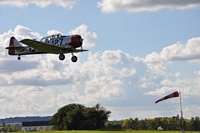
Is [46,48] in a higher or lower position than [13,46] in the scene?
lower

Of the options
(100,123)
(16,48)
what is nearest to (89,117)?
(100,123)

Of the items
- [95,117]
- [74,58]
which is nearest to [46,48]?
[74,58]

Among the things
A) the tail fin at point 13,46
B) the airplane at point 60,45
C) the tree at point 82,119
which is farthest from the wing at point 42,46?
the tree at point 82,119

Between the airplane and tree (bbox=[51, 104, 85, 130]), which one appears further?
tree (bbox=[51, 104, 85, 130])

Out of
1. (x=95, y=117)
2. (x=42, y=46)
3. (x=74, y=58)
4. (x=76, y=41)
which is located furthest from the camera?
(x=95, y=117)

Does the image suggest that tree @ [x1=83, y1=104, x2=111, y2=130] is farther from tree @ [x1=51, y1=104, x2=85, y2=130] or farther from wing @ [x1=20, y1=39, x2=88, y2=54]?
wing @ [x1=20, y1=39, x2=88, y2=54]

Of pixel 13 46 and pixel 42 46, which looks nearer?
pixel 42 46

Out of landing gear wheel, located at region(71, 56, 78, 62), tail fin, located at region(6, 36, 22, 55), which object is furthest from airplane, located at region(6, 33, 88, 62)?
tail fin, located at region(6, 36, 22, 55)

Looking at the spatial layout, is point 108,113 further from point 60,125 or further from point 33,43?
point 33,43

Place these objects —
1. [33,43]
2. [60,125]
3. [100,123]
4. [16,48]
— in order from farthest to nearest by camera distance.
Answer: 1. [60,125]
2. [100,123]
3. [16,48]
4. [33,43]

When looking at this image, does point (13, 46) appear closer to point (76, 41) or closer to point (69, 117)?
point (76, 41)

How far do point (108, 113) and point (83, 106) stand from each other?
19.9 meters

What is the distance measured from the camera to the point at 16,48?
72.3 m

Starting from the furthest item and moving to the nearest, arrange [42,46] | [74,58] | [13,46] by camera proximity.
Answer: [13,46]
[74,58]
[42,46]
